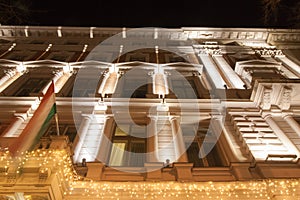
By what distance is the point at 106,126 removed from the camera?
58.4 feet

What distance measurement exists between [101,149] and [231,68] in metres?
14.5

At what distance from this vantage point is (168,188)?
1170 cm

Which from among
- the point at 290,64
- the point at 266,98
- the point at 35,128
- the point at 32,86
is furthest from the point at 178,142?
the point at 290,64

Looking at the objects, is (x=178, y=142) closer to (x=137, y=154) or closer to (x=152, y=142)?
(x=152, y=142)

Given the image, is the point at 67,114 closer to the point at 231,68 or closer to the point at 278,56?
the point at 231,68

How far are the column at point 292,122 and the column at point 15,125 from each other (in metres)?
13.2

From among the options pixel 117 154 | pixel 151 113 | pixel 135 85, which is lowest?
pixel 117 154

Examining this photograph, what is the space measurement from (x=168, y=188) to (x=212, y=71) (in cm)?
1542

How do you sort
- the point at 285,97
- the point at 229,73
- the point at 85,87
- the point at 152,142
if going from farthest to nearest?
the point at 229,73 < the point at 85,87 < the point at 285,97 < the point at 152,142

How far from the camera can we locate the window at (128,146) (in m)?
15.5

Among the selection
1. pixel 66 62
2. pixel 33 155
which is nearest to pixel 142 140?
pixel 33 155

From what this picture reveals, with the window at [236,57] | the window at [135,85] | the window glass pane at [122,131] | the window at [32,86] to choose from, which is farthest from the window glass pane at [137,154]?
the window at [236,57]

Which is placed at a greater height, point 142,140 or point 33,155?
point 142,140

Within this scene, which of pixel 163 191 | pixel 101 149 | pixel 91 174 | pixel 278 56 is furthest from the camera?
pixel 278 56
